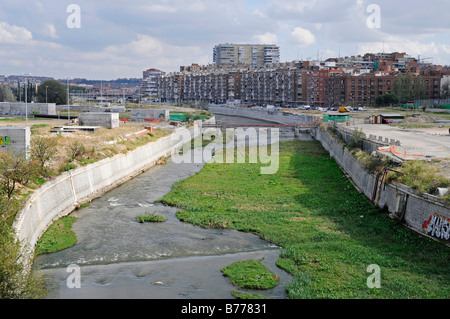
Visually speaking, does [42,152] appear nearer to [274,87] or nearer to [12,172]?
[12,172]

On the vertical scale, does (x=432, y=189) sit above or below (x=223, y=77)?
below

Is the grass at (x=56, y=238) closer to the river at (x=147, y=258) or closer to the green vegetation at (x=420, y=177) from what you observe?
the river at (x=147, y=258)

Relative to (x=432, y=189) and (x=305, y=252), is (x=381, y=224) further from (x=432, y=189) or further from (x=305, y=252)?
(x=305, y=252)

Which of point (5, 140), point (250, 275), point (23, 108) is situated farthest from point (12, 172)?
point (23, 108)

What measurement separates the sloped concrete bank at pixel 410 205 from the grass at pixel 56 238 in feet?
48.0

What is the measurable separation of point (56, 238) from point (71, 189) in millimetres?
7072

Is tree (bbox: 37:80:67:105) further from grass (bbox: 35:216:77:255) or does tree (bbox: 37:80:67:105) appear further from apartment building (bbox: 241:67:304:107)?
grass (bbox: 35:216:77:255)

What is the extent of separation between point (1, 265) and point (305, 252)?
11.2 metres

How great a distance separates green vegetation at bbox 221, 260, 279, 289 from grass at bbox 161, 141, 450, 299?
81 cm

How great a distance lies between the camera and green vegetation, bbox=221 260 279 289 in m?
17.8

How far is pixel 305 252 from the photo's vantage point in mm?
20656

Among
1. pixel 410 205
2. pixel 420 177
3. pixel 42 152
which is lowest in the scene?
pixel 410 205

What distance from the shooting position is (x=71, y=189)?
2972 centimetres
